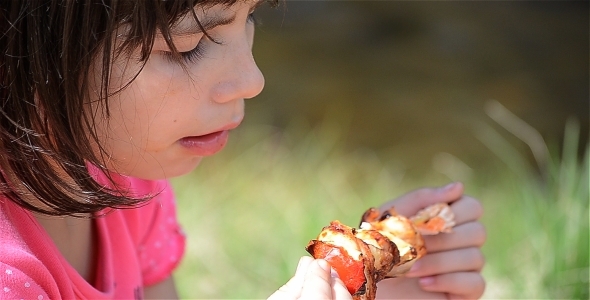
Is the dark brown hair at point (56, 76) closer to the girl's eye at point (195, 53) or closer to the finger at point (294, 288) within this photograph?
the girl's eye at point (195, 53)

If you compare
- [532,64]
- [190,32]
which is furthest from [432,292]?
[532,64]

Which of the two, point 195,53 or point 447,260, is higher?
point 195,53

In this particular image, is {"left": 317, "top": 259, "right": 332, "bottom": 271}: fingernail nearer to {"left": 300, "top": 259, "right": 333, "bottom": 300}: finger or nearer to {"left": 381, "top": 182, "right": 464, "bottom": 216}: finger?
{"left": 300, "top": 259, "right": 333, "bottom": 300}: finger

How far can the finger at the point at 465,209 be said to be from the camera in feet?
4.20

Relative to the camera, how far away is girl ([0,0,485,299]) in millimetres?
861

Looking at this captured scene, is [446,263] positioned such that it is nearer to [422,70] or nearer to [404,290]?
[404,290]

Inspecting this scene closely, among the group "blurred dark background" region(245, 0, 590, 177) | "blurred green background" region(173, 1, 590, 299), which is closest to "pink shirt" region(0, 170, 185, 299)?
"blurred green background" region(173, 1, 590, 299)

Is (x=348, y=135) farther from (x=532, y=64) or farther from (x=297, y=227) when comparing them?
(x=297, y=227)

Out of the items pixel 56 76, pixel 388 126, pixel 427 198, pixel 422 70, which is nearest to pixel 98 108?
pixel 56 76

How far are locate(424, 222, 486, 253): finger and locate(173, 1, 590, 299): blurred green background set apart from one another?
620mm

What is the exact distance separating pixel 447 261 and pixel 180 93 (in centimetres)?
55

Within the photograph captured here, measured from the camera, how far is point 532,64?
385 cm

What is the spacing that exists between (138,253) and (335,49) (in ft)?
9.29

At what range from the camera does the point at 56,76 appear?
2.89 ft
